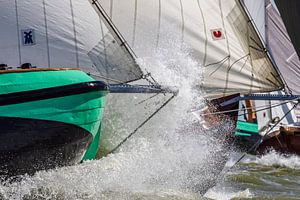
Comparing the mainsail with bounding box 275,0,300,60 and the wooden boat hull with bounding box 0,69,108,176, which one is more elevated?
the mainsail with bounding box 275,0,300,60

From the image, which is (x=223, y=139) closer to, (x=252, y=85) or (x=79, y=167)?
(x=252, y=85)

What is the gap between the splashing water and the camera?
7.14 metres

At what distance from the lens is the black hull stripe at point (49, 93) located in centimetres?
673

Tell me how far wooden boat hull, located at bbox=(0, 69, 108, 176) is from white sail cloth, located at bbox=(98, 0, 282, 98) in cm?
218

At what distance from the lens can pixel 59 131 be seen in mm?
7117

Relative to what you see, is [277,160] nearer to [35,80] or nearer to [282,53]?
[282,53]

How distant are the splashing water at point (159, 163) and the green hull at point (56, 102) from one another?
1.94 ft

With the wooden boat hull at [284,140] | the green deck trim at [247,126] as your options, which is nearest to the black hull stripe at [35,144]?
the green deck trim at [247,126]

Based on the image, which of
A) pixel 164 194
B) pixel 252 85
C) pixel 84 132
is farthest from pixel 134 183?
pixel 252 85

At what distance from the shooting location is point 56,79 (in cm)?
703

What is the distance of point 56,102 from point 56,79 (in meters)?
0.24

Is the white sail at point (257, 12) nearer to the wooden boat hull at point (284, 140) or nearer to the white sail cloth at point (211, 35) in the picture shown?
the white sail cloth at point (211, 35)

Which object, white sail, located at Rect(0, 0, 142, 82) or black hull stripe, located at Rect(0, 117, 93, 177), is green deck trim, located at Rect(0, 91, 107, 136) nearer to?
black hull stripe, located at Rect(0, 117, 93, 177)

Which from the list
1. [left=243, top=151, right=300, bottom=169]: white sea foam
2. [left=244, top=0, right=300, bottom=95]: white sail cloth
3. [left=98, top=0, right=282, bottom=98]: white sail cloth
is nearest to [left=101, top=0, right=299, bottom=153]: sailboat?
[left=98, top=0, right=282, bottom=98]: white sail cloth
